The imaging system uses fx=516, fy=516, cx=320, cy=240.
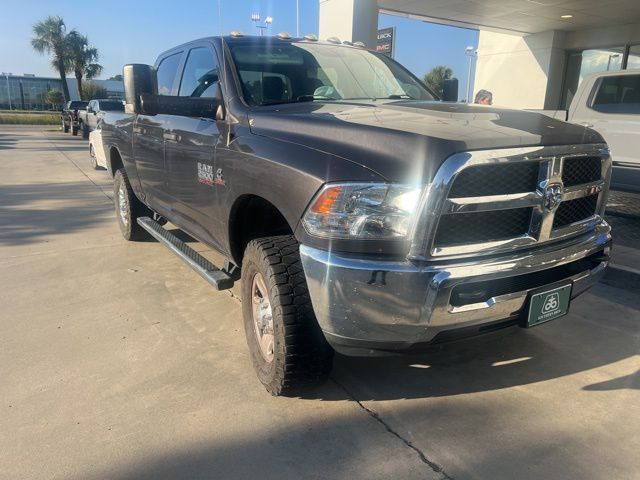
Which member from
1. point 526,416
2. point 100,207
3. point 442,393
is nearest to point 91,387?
point 442,393

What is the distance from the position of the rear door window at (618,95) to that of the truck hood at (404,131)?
5447 millimetres

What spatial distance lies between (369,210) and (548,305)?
43.1 inches

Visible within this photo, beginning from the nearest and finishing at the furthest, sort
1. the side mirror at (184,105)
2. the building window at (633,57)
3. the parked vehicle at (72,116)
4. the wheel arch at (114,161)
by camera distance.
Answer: the side mirror at (184,105), the wheel arch at (114,161), the building window at (633,57), the parked vehicle at (72,116)

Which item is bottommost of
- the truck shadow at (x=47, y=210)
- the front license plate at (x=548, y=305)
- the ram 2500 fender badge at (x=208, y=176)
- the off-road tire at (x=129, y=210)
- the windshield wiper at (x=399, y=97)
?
the truck shadow at (x=47, y=210)

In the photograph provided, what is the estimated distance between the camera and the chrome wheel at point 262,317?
2941 mm

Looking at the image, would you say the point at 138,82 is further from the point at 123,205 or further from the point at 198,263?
the point at 123,205

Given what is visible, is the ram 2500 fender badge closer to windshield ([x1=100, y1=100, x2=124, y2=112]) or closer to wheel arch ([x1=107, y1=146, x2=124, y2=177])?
wheel arch ([x1=107, y1=146, x2=124, y2=177])

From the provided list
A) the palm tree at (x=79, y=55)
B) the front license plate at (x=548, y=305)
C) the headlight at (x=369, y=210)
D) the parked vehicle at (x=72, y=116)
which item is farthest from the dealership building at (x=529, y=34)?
the palm tree at (x=79, y=55)

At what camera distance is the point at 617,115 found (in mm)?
7359

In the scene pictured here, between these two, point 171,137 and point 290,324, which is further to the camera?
point 171,137

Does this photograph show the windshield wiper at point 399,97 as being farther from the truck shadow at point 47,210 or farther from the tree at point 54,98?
the tree at point 54,98

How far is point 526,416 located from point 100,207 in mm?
7249

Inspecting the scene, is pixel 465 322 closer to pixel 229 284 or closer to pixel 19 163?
pixel 229 284

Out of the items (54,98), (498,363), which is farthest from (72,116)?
(54,98)
